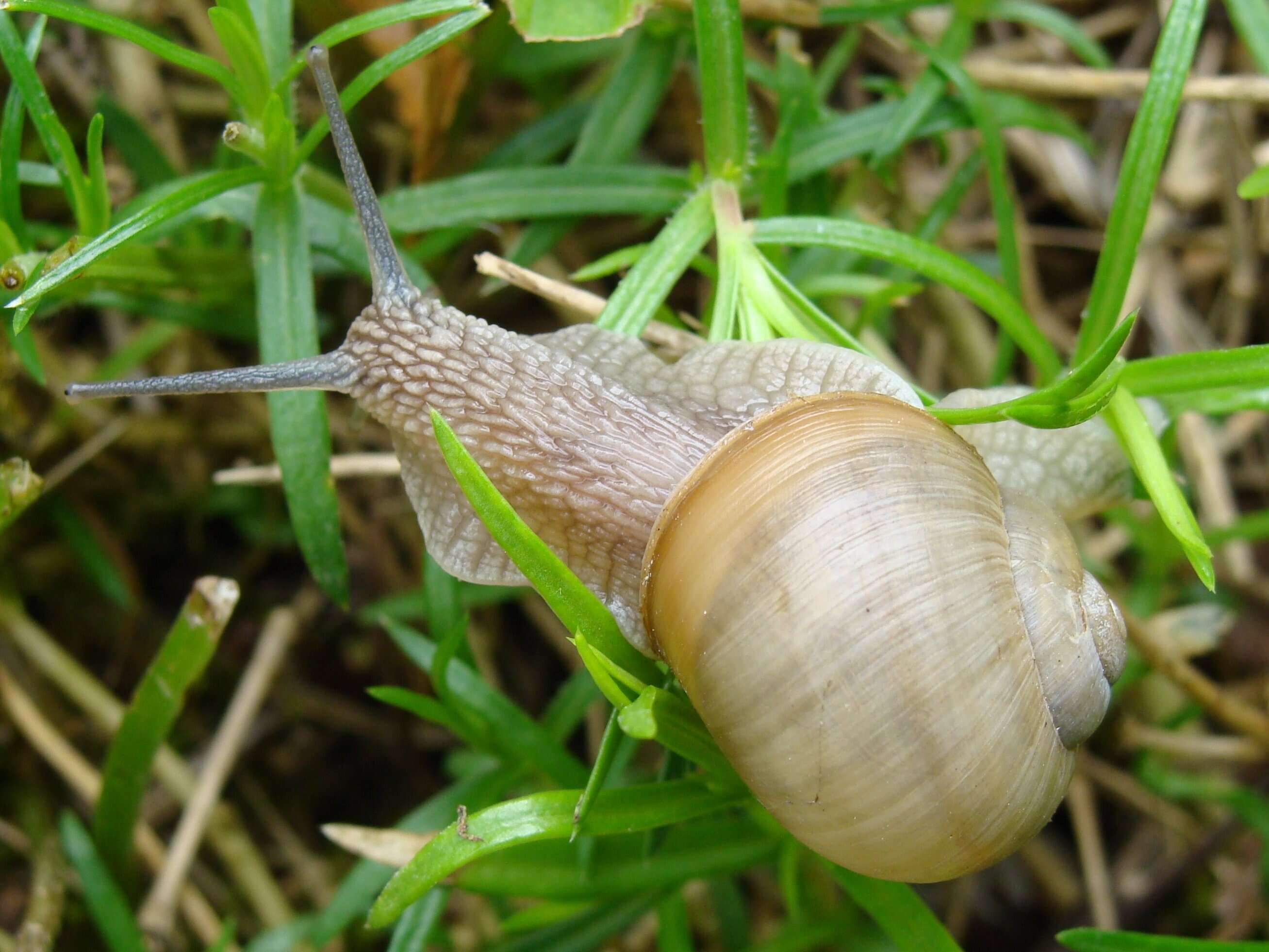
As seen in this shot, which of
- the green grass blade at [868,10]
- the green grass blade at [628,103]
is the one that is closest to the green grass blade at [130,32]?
the green grass blade at [628,103]

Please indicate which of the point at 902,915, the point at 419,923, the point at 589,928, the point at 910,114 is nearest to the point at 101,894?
the point at 419,923

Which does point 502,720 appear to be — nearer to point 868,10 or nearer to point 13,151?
point 13,151

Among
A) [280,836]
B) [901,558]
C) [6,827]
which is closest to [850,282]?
[901,558]

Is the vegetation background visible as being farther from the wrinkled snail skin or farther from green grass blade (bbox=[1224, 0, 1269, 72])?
the wrinkled snail skin

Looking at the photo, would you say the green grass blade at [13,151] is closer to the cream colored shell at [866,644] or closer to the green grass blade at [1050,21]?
the cream colored shell at [866,644]

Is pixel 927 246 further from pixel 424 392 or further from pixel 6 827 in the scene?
pixel 6 827

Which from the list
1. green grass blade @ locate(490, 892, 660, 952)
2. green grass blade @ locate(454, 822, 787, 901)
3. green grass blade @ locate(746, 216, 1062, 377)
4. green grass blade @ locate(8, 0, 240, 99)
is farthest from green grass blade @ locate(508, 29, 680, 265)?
green grass blade @ locate(490, 892, 660, 952)
